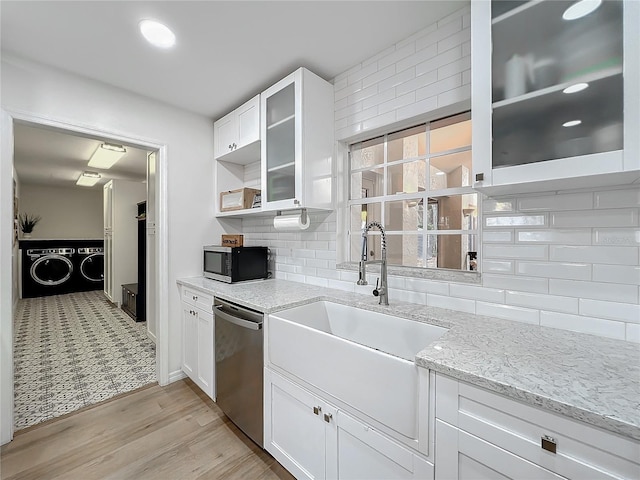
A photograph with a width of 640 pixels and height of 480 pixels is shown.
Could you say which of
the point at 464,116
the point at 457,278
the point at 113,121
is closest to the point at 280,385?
the point at 457,278

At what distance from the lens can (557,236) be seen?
125 centimetres

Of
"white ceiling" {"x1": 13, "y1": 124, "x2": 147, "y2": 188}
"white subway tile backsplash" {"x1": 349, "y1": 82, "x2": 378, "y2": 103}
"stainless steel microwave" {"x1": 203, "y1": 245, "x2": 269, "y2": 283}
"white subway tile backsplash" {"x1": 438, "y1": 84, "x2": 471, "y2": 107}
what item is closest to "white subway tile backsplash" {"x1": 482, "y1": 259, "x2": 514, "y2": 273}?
"white subway tile backsplash" {"x1": 438, "y1": 84, "x2": 471, "y2": 107}

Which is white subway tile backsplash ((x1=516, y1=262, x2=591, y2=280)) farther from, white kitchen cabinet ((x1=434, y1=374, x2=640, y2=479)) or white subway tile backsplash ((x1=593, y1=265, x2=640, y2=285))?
white kitchen cabinet ((x1=434, y1=374, x2=640, y2=479))

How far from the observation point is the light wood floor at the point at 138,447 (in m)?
1.56

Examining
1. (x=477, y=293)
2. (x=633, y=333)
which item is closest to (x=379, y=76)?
(x=477, y=293)

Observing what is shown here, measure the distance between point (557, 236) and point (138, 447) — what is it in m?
2.55

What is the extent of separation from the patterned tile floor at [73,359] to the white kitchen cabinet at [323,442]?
1.61 m

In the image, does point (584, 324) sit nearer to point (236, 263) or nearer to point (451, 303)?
point (451, 303)

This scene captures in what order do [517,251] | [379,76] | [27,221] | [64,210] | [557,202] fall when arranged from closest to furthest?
[557,202], [517,251], [379,76], [27,221], [64,210]

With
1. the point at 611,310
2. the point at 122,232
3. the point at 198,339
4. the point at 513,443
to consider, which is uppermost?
the point at 122,232

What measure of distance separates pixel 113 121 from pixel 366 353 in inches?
98.5

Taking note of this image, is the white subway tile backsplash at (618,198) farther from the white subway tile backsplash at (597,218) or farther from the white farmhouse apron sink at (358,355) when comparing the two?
the white farmhouse apron sink at (358,355)

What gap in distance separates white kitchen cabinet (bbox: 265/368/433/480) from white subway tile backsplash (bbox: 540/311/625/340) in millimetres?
826

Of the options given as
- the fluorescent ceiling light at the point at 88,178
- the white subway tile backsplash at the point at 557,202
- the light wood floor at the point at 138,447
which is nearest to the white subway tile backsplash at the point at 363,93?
the white subway tile backsplash at the point at 557,202
